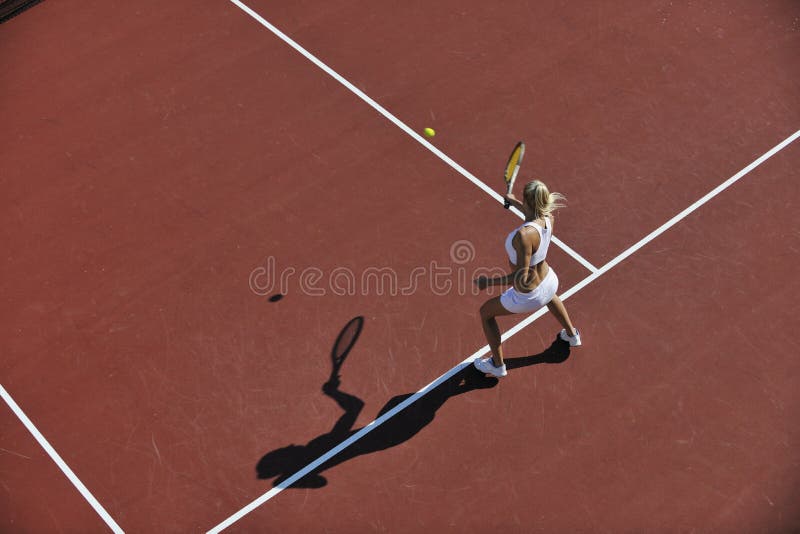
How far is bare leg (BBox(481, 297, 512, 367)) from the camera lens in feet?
30.1

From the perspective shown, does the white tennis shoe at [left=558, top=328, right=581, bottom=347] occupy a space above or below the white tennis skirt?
below

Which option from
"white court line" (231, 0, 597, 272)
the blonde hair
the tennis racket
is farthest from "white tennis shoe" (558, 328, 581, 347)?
the blonde hair

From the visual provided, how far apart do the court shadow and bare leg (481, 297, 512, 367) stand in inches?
19.8

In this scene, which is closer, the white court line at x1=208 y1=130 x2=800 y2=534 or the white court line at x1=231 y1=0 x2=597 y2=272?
the white court line at x1=208 y1=130 x2=800 y2=534

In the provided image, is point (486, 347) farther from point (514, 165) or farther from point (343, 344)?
point (514, 165)

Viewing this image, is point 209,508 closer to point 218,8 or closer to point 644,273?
point 644,273

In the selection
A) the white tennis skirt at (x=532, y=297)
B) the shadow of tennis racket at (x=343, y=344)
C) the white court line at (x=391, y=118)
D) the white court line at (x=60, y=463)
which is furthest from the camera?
the white court line at (x=391, y=118)

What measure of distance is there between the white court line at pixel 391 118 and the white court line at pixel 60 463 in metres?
5.49

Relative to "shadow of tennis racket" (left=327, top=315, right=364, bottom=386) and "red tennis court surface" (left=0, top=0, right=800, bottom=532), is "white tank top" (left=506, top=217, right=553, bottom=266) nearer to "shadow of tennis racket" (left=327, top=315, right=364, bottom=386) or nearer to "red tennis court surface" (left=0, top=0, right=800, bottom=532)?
"red tennis court surface" (left=0, top=0, right=800, bottom=532)

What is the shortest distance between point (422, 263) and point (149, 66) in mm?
5025

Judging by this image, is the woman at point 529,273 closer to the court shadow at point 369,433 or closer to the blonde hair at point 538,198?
the blonde hair at point 538,198

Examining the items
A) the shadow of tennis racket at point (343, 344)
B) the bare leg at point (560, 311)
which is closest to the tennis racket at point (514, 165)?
the bare leg at point (560, 311)

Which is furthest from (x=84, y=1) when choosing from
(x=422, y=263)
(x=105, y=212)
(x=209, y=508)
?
(x=209, y=508)

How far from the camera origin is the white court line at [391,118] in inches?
428
